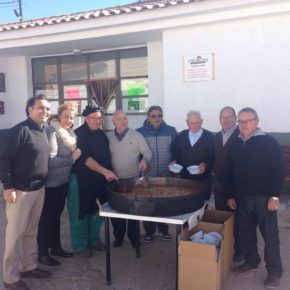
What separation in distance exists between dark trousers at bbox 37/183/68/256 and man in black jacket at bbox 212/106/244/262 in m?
1.69

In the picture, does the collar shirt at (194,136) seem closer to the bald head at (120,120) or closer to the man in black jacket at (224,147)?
the man in black jacket at (224,147)

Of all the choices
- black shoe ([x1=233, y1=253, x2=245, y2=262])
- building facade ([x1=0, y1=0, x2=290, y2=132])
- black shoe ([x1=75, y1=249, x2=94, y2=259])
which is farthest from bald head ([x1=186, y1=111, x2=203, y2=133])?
building facade ([x1=0, y1=0, x2=290, y2=132])

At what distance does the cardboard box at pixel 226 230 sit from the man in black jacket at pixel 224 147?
0.57 feet

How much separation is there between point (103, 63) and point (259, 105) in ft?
13.6

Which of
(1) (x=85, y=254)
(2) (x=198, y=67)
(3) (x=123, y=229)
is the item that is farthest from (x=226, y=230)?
(2) (x=198, y=67)

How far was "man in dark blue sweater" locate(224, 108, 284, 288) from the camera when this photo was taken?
116 inches

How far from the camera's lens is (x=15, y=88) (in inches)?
369

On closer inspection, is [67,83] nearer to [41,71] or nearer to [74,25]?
[41,71]

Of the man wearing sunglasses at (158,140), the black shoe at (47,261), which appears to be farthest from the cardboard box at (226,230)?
the black shoe at (47,261)

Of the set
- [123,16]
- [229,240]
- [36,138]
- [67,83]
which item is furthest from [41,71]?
[229,240]

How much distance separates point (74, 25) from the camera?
680cm

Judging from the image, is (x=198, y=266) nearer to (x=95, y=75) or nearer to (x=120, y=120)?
(x=120, y=120)

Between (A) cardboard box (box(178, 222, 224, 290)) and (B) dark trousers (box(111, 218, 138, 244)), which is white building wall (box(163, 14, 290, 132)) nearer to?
(B) dark trousers (box(111, 218, 138, 244))

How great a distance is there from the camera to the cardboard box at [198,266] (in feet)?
8.91
